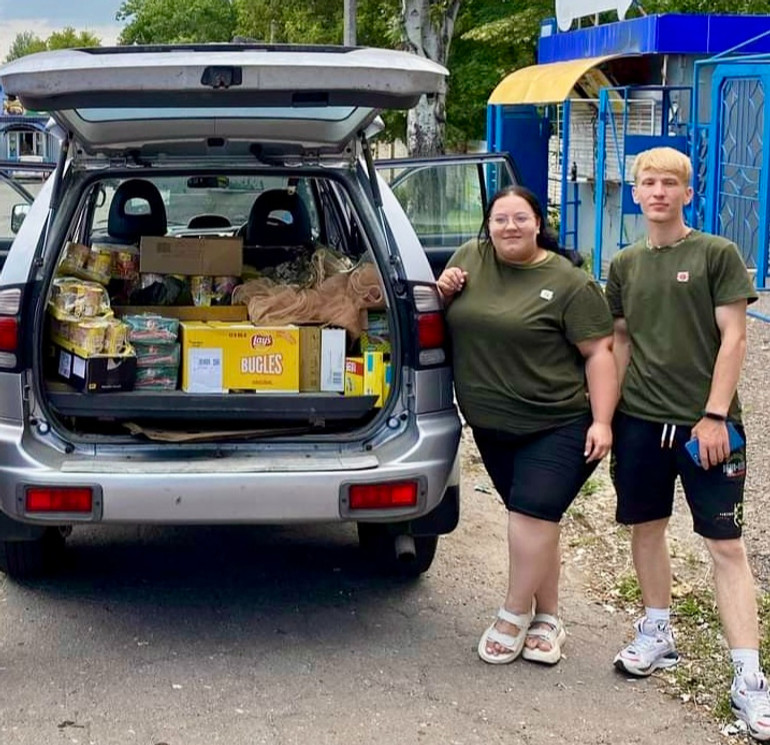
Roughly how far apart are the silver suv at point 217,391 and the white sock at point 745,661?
1.10m

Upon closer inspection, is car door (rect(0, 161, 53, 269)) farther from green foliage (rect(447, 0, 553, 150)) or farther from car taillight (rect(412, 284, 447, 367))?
green foliage (rect(447, 0, 553, 150))

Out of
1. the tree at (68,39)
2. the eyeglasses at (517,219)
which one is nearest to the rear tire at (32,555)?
the eyeglasses at (517,219)

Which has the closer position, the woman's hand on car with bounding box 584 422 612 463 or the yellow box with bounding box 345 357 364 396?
the woman's hand on car with bounding box 584 422 612 463

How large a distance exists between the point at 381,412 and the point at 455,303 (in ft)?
1.50

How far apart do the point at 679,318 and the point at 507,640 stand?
127 centimetres

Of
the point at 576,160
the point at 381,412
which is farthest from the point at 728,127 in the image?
the point at 381,412

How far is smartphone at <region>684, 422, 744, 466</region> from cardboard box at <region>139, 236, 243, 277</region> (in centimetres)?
201

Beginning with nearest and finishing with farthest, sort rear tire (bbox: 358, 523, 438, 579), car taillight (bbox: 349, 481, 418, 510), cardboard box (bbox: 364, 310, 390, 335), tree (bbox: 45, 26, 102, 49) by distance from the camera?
car taillight (bbox: 349, 481, 418, 510)
cardboard box (bbox: 364, 310, 390, 335)
rear tire (bbox: 358, 523, 438, 579)
tree (bbox: 45, 26, 102, 49)

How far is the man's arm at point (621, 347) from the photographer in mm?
4379

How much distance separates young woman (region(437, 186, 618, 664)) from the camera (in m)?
4.38

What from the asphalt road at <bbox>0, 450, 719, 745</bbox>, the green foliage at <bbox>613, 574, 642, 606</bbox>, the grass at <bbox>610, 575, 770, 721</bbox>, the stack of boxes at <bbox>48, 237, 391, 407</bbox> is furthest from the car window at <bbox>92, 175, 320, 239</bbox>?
the grass at <bbox>610, 575, 770, 721</bbox>

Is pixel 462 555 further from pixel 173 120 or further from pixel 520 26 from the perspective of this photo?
pixel 520 26

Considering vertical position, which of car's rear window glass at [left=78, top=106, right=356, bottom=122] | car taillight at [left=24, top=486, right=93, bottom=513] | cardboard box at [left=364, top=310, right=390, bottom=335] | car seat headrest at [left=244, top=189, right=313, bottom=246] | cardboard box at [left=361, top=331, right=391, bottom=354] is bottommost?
car taillight at [left=24, top=486, right=93, bottom=513]

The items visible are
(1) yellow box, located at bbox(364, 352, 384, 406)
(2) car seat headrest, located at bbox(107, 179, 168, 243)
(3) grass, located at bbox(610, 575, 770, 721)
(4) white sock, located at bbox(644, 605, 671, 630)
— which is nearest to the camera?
(3) grass, located at bbox(610, 575, 770, 721)
